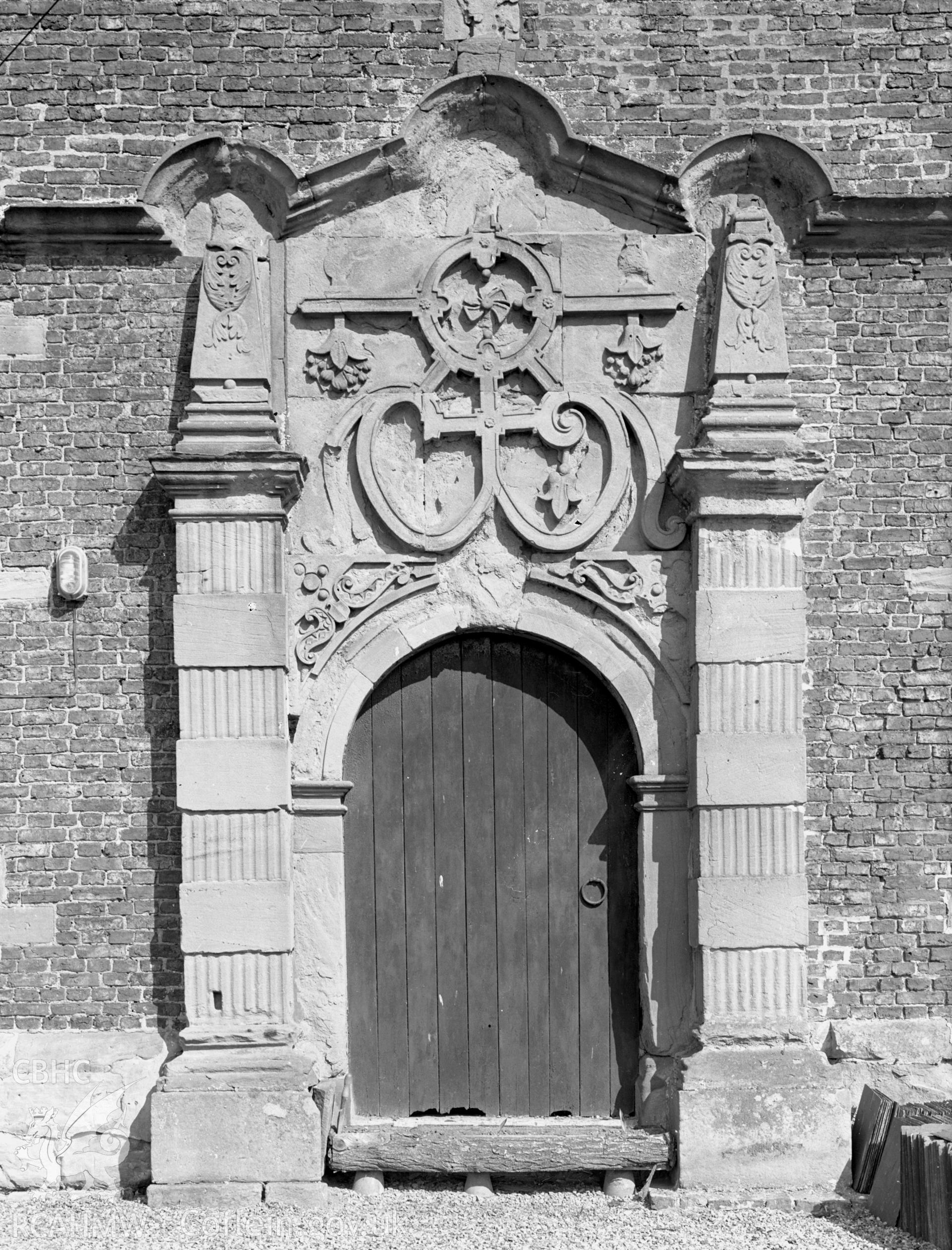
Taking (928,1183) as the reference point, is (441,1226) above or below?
below

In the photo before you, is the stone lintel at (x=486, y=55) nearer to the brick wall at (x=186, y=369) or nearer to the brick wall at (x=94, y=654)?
the brick wall at (x=186, y=369)

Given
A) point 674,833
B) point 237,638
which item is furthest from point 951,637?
point 237,638

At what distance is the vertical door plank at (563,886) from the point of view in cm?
683

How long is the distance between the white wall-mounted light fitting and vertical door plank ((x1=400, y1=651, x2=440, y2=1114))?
1701mm

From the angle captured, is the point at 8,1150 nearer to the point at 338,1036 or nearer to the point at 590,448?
the point at 338,1036

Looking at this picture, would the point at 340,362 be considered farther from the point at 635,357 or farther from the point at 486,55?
the point at 486,55

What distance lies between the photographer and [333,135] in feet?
22.5

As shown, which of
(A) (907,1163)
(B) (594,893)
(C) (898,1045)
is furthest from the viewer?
(B) (594,893)

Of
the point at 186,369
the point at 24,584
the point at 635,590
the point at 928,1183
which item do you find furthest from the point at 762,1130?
the point at 186,369

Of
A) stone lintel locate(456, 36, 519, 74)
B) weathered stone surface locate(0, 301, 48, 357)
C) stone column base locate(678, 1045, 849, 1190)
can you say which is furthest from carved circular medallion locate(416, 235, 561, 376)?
stone column base locate(678, 1045, 849, 1190)

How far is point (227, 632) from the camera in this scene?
6574 millimetres

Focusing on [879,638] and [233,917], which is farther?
[879,638]

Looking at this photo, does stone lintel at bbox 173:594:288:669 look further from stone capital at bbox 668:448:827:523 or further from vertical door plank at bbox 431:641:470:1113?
stone capital at bbox 668:448:827:523

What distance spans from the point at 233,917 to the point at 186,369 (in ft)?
8.54
